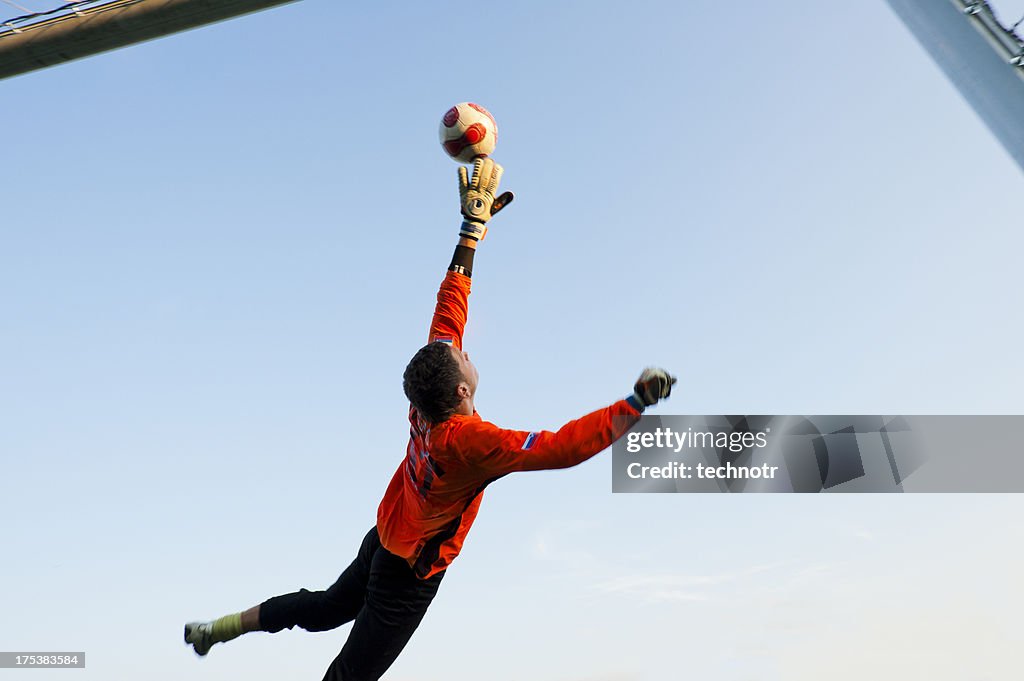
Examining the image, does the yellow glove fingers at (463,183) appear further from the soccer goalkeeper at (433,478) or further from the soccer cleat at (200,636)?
the soccer cleat at (200,636)

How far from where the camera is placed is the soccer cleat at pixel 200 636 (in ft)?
19.0

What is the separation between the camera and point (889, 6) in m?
8.09

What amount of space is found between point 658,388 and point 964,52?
16.2 ft

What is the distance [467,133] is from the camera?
680 centimetres

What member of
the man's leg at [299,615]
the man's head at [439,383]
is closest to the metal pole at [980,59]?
the man's head at [439,383]

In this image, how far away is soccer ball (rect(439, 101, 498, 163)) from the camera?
6812mm

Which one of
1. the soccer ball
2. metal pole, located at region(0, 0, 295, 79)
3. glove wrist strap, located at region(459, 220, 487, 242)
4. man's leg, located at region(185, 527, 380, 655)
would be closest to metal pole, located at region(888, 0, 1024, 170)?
the soccer ball

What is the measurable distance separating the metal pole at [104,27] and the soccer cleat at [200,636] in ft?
22.2

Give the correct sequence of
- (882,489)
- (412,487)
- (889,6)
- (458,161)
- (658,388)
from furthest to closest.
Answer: (882,489) → (889,6) → (458,161) → (412,487) → (658,388)

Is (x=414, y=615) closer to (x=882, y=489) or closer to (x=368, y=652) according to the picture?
(x=368, y=652)

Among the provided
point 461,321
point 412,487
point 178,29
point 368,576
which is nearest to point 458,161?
point 461,321

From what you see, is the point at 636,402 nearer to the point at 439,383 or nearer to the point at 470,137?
the point at 439,383

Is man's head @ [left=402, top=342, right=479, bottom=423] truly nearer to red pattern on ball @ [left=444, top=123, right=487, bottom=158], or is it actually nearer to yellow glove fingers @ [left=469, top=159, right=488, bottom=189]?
yellow glove fingers @ [left=469, top=159, right=488, bottom=189]

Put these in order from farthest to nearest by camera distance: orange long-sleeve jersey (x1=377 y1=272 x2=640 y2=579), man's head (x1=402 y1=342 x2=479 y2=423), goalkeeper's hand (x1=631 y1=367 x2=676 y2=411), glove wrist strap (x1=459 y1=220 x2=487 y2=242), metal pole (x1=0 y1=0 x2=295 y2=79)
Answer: metal pole (x1=0 y1=0 x2=295 y2=79) < glove wrist strap (x1=459 y1=220 x2=487 y2=242) < man's head (x1=402 y1=342 x2=479 y2=423) < orange long-sleeve jersey (x1=377 y1=272 x2=640 y2=579) < goalkeeper's hand (x1=631 y1=367 x2=676 y2=411)
